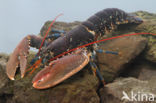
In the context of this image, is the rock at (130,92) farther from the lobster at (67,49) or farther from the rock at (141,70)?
the rock at (141,70)

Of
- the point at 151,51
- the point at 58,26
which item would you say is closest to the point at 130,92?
the point at 151,51

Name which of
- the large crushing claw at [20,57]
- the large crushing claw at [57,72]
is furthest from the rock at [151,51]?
the large crushing claw at [20,57]

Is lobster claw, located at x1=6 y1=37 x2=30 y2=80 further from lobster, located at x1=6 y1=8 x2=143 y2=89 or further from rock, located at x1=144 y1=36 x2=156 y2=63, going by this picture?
rock, located at x1=144 y1=36 x2=156 y2=63

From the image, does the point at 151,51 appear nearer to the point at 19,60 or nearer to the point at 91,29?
the point at 91,29

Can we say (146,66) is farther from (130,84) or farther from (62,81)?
(62,81)

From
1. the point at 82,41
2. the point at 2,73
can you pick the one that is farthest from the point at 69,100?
the point at 82,41

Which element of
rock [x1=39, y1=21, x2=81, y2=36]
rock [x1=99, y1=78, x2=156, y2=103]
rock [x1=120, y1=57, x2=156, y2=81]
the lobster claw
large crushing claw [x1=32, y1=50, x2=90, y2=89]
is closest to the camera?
rock [x1=99, y1=78, x2=156, y2=103]

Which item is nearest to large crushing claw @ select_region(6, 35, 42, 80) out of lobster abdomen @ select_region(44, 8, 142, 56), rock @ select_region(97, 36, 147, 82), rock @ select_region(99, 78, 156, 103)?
lobster abdomen @ select_region(44, 8, 142, 56)
